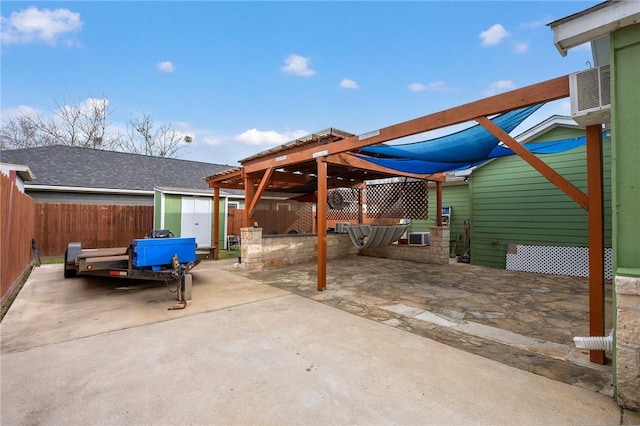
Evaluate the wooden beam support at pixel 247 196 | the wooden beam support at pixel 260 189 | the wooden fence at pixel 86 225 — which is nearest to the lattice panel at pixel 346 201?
the wooden beam support at pixel 247 196

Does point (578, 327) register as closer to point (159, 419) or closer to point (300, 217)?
point (159, 419)

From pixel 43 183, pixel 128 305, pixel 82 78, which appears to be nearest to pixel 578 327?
pixel 128 305

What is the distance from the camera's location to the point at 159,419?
1.73m

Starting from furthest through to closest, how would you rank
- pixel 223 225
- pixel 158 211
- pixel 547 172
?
pixel 223 225 < pixel 158 211 < pixel 547 172

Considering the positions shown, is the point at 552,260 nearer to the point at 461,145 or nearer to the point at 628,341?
the point at 461,145

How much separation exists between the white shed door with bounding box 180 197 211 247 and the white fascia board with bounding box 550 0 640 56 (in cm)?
1066

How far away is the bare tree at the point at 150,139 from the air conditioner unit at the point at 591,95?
81.0 feet

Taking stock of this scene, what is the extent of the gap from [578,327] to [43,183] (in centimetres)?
1444

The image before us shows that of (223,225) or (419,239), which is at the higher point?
(223,225)

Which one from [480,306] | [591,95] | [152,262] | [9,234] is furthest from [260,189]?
[591,95]

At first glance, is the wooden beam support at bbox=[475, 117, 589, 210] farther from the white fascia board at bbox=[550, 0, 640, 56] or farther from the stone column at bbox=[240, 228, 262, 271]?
the stone column at bbox=[240, 228, 262, 271]

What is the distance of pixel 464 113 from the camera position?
11.1 ft

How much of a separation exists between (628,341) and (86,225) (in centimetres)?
1241

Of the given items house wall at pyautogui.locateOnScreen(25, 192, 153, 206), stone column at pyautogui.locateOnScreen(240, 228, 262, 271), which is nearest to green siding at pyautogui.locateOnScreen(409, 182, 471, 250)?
stone column at pyautogui.locateOnScreen(240, 228, 262, 271)
